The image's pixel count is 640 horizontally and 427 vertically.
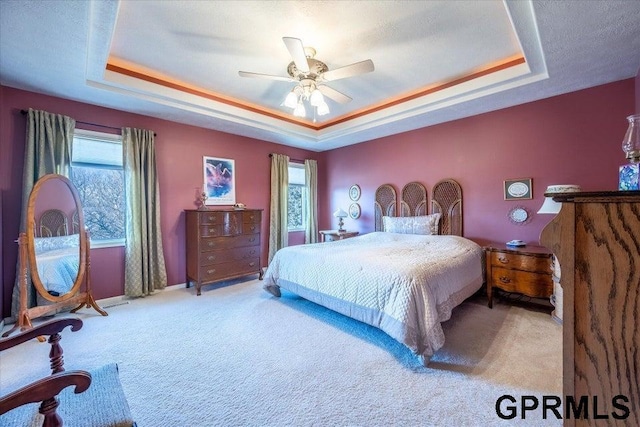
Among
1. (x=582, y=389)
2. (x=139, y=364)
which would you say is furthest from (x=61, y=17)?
(x=582, y=389)

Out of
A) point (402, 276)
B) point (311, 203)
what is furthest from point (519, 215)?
point (311, 203)

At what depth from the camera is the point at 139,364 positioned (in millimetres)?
2168

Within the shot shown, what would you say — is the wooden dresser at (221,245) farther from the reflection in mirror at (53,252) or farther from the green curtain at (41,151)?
the green curtain at (41,151)

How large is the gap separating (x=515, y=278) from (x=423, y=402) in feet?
7.12

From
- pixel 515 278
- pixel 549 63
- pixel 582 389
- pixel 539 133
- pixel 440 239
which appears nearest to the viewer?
pixel 582 389

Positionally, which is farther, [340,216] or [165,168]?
[340,216]

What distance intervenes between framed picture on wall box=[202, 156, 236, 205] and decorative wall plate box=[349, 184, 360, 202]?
232cm

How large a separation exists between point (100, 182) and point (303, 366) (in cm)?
346

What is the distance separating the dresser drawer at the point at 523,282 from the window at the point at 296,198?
370 centimetres

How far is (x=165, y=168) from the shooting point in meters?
4.07

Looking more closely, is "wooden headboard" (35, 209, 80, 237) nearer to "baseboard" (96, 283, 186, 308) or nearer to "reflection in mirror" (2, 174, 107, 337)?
"reflection in mirror" (2, 174, 107, 337)

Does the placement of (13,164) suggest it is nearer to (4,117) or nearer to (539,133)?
(4,117)

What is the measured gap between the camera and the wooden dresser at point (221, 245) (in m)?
3.99

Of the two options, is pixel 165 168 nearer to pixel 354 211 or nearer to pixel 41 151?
pixel 41 151
